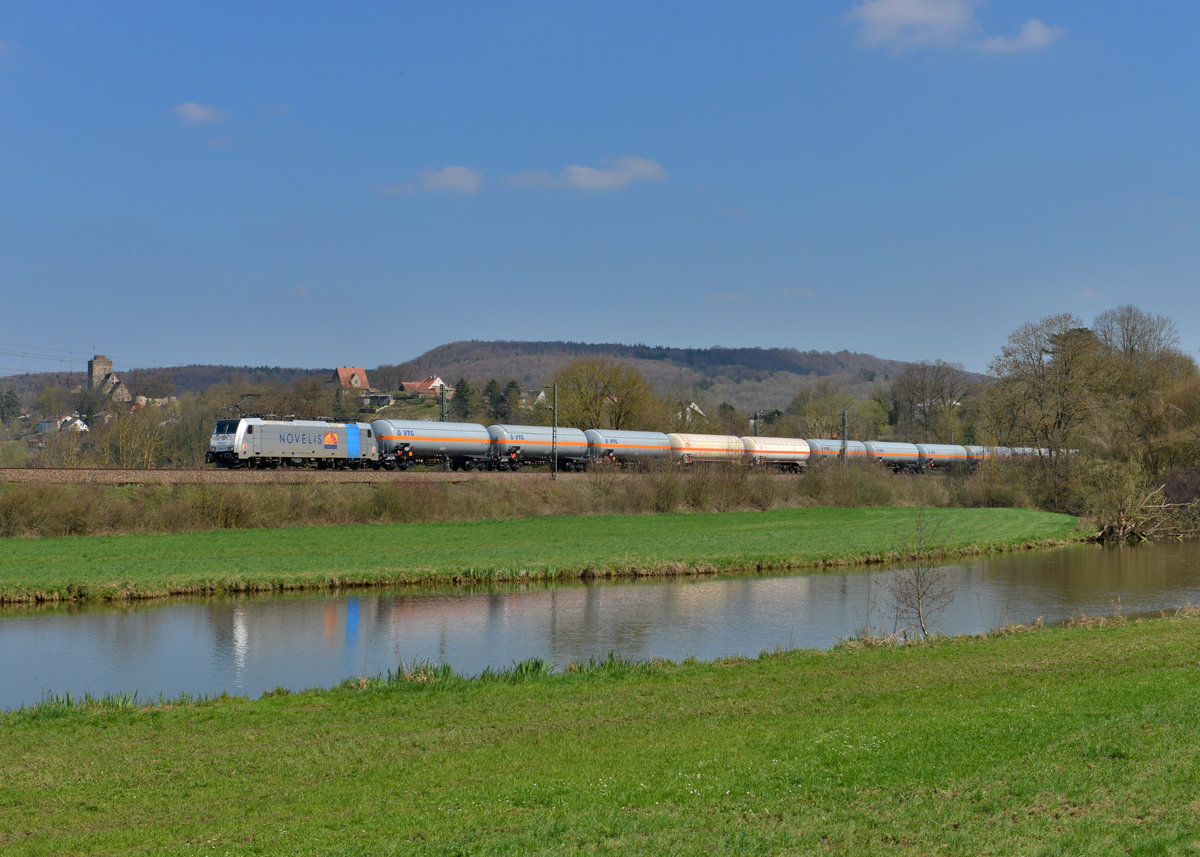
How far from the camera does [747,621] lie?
85.0 feet

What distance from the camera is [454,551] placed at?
124 ft

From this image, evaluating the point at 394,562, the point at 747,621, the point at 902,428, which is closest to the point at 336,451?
the point at 394,562

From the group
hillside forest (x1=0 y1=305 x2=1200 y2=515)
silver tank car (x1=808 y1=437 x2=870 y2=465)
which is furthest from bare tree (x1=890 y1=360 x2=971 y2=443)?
silver tank car (x1=808 y1=437 x2=870 y2=465)

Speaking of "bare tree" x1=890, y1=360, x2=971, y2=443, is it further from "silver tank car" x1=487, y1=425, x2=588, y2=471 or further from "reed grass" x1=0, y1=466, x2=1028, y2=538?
"silver tank car" x1=487, y1=425, x2=588, y2=471

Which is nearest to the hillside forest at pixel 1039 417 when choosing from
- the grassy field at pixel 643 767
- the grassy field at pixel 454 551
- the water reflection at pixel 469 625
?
the grassy field at pixel 454 551

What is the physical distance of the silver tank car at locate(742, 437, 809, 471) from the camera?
7631 centimetres

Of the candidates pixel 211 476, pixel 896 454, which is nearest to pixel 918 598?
pixel 211 476

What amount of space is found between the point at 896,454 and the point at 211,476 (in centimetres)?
5804

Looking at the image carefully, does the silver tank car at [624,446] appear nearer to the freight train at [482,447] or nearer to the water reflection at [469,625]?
the freight train at [482,447]

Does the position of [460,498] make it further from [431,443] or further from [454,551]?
[454,551]

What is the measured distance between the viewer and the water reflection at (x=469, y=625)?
1994 cm

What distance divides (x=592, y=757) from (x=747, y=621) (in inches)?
601

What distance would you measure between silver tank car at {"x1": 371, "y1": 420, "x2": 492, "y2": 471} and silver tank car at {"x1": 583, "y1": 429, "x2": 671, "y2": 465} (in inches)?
315

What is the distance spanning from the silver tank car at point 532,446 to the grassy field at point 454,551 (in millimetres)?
13678
